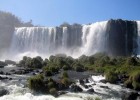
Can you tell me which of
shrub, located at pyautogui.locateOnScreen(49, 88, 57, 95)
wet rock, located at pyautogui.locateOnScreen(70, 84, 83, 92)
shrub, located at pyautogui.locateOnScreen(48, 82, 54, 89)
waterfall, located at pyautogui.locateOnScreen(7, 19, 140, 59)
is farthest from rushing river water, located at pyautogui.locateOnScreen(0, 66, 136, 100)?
waterfall, located at pyautogui.locateOnScreen(7, 19, 140, 59)

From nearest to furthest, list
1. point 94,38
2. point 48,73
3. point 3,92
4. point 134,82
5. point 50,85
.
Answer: point 3,92 → point 50,85 → point 134,82 → point 48,73 → point 94,38

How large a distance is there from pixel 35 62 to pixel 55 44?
2509 centimetres

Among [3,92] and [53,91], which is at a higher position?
[53,91]

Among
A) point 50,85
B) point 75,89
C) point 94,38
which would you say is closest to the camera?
point 50,85

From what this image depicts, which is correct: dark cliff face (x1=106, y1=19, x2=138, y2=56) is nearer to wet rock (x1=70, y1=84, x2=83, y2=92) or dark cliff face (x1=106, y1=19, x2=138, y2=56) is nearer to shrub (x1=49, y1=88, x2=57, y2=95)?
wet rock (x1=70, y1=84, x2=83, y2=92)

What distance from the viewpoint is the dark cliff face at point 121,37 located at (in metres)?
77.6

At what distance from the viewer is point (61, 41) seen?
87.6 metres

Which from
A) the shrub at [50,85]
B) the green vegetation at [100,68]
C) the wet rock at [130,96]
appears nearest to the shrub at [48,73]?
the green vegetation at [100,68]

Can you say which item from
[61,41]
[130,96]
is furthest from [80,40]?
[130,96]

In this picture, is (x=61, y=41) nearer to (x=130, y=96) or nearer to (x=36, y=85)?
(x=36, y=85)

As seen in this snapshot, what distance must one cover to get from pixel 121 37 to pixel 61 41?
58.3ft

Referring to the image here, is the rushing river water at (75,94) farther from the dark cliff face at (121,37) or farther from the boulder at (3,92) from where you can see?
the dark cliff face at (121,37)

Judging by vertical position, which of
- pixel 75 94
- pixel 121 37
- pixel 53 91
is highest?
pixel 121 37

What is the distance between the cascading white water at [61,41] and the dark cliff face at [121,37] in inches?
71.1
